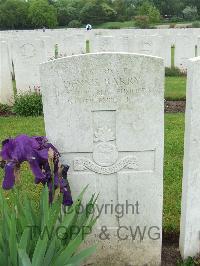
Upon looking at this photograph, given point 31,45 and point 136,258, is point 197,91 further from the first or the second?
point 31,45

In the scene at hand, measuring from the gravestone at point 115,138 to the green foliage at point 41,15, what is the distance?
115 ft

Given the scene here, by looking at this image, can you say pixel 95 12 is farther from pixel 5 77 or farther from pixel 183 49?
pixel 5 77

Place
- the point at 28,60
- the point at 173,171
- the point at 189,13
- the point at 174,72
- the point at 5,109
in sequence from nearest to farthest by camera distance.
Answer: the point at 173,171 → the point at 5,109 → the point at 28,60 → the point at 174,72 → the point at 189,13

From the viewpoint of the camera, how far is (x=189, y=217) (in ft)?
10.7

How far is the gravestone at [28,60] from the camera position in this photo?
860cm

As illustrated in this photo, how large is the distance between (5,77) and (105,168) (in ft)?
19.0

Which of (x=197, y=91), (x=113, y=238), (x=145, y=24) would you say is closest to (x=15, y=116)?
(x=113, y=238)

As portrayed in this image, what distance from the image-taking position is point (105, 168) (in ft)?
10.6

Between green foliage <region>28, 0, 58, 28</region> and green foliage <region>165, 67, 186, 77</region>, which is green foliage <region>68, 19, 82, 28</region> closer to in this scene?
green foliage <region>28, 0, 58, 28</region>

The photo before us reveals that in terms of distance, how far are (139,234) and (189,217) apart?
40 cm

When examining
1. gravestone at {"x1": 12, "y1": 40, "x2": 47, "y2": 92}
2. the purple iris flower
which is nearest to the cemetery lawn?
the purple iris flower

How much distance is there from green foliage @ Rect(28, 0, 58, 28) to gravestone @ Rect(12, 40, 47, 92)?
96.1ft

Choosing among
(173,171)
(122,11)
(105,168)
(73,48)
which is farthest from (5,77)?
(122,11)

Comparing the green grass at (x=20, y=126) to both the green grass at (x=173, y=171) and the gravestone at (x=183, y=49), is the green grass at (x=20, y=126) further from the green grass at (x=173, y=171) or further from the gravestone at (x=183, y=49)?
the gravestone at (x=183, y=49)
